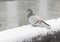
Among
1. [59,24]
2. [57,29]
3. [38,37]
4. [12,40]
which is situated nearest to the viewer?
[12,40]

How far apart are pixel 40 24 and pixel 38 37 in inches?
19.3

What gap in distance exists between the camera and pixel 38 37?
3.46 m

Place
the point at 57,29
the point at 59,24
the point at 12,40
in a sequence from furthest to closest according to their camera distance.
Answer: the point at 59,24 → the point at 57,29 → the point at 12,40

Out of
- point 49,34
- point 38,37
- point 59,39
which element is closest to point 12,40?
point 38,37

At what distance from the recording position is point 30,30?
3654 millimetres

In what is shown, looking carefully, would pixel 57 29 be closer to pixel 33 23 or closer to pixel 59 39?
pixel 59 39

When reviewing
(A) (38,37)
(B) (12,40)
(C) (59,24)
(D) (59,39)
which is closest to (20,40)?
(B) (12,40)

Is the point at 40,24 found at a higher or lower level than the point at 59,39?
higher

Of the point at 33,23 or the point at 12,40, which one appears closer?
the point at 12,40

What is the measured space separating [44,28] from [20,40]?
2.42 feet

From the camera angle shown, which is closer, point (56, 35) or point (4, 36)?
point (4, 36)

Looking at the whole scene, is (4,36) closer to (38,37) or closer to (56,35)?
(38,37)

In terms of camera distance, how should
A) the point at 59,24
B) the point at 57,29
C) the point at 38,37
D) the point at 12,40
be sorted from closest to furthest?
the point at 12,40 → the point at 38,37 → the point at 57,29 → the point at 59,24

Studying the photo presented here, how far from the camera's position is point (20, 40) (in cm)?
326
